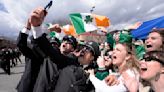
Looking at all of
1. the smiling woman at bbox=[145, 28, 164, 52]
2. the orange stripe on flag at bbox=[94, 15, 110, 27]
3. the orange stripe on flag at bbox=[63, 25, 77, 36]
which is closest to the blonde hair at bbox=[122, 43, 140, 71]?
the smiling woman at bbox=[145, 28, 164, 52]

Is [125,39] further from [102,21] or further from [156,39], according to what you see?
[102,21]

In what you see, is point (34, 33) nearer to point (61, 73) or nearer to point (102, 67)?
point (61, 73)

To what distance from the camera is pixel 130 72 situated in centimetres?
411

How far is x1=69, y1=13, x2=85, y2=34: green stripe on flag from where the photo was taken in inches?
306

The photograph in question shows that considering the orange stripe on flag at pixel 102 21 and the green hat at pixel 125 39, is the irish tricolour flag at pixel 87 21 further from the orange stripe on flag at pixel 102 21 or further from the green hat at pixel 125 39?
the green hat at pixel 125 39

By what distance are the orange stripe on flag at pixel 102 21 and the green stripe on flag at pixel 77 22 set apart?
1.21 feet

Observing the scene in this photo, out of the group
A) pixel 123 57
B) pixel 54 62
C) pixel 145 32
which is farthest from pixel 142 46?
pixel 145 32

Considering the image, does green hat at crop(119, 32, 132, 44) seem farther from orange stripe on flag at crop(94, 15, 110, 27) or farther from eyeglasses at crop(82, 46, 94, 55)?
orange stripe on flag at crop(94, 15, 110, 27)

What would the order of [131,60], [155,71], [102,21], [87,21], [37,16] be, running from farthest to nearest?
[102,21], [87,21], [131,60], [37,16], [155,71]

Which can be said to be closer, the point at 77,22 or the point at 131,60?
the point at 131,60

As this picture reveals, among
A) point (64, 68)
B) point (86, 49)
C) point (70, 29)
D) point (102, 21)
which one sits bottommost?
point (64, 68)

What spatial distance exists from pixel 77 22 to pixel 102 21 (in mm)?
644

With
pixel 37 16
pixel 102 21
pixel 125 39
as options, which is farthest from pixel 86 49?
pixel 102 21

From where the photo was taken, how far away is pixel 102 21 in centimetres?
856
